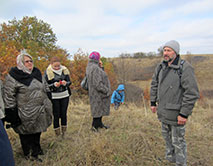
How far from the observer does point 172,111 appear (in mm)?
2324

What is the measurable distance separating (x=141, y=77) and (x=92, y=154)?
28.6 m

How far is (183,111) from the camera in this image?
85.6 inches

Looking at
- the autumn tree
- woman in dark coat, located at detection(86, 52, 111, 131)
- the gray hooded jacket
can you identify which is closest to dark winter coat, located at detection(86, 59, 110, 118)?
woman in dark coat, located at detection(86, 52, 111, 131)

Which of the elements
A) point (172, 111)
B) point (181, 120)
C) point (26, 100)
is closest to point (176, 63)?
point (172, 111)

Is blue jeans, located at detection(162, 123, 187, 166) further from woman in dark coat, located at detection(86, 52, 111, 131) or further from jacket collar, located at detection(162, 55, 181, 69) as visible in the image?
woman in dark coat, located at detection(86, 52, 111, 131)

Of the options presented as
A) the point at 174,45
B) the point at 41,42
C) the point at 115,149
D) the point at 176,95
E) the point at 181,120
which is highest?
the point at 41,42

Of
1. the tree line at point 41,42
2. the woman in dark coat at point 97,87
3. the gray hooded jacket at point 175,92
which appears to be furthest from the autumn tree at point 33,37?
the gray hooded jacket at point 175,92

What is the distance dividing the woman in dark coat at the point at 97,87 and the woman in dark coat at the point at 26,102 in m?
1.12

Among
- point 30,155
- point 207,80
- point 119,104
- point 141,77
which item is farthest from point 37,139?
point 207,80

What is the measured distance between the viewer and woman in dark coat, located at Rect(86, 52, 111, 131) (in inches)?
140

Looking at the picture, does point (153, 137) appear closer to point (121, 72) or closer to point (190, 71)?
point (190, 71)

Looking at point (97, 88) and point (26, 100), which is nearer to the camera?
point (26, 100)

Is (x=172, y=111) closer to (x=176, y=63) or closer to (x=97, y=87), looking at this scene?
(x=176, y=63)

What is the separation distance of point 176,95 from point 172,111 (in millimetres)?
237
